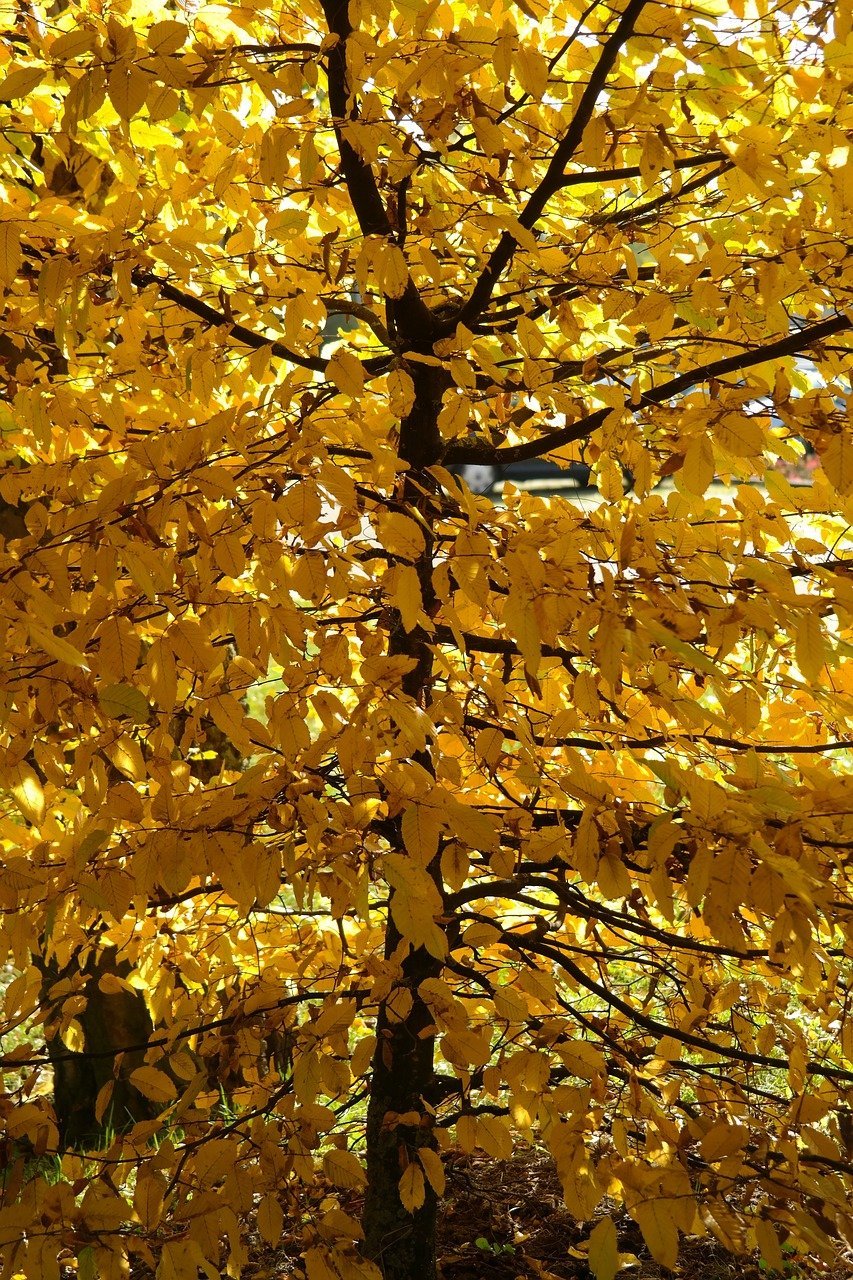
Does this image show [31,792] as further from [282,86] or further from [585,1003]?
[585,1003]

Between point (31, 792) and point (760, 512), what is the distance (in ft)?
3.81

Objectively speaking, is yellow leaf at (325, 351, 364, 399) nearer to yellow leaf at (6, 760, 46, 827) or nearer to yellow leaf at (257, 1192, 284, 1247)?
yellow leaf at (6, 760, 46, 827)

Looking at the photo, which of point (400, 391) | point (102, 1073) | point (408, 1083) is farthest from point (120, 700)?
point (102, 1073)

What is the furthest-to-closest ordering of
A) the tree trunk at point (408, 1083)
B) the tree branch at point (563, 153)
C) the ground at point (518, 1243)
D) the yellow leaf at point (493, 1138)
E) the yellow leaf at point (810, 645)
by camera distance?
the ground at point (518, 1243) < the tree trunk at point (408, 1083) < the yellow leaf at point (493, 1138) < the tree branch at point (563, 153) < the yellow leaf at point (810, 645)

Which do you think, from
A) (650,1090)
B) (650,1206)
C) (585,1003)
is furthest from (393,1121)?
(585,1003)

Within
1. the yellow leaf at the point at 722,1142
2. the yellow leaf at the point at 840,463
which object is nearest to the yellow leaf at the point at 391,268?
the yellow leaf at the point at 840,463

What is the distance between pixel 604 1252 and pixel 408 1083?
0.93 meters

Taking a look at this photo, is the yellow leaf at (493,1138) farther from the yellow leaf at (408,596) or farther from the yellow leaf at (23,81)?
the yellow leaf at (23,81)

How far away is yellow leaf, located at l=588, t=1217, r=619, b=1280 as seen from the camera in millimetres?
1287

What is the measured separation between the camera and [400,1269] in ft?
7.14

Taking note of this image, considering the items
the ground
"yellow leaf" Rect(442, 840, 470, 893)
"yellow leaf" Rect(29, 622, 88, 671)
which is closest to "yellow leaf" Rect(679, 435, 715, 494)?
"yellow leaf" Rect(442, 840, 470, 893)

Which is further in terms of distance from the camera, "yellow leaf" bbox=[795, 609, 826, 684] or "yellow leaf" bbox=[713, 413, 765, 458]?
"yellow leaf" bbox=[713, 413, 765, 458]

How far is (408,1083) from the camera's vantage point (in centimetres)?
217

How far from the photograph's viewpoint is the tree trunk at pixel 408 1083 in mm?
2107
